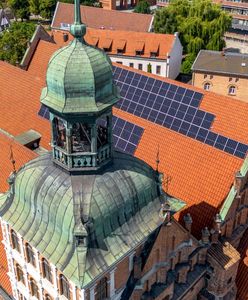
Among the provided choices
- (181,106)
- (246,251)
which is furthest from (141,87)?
(246,251)

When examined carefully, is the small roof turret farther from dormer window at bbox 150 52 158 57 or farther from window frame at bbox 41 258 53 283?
dormer window at bbox 150 52 158 57

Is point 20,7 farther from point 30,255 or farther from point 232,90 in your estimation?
point 30,255

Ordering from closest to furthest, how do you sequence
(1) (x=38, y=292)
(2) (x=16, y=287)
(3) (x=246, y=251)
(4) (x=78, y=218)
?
(4) (x=78, y=218) < (1) (x=38, y=292) < (2) (x=16, y=287) < (3) (x=246, y=251)

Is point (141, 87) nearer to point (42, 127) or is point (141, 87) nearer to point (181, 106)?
point (181, 106)

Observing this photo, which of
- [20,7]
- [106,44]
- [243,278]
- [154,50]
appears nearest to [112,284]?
[243,278]

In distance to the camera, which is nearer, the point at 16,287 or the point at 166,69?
the point at 16,287

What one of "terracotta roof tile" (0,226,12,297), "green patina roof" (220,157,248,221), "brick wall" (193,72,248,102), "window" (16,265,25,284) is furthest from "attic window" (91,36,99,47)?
"window" (16,265,25,284)

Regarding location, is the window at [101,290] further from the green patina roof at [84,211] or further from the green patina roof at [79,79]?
the green patina roof at [79,79]
